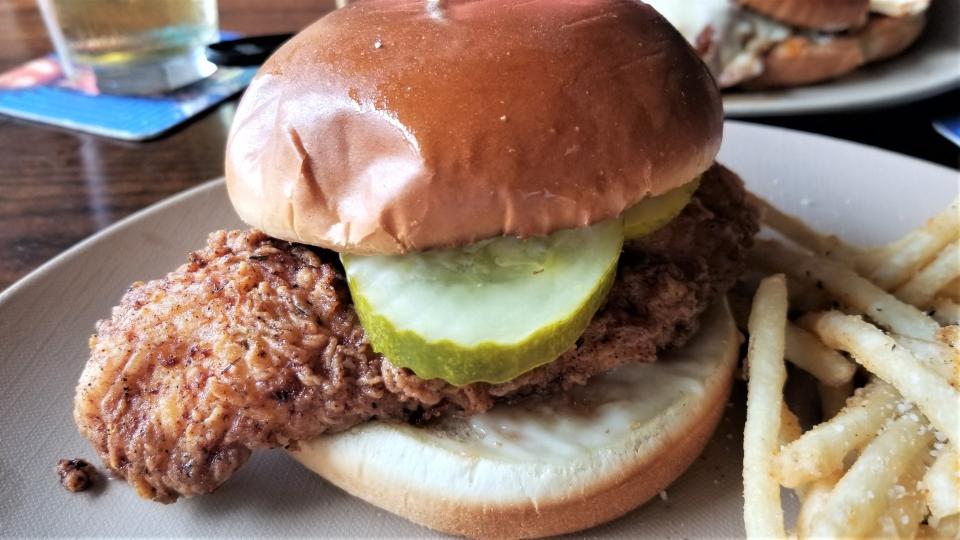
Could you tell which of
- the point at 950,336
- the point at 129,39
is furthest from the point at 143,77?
the point at 950,336

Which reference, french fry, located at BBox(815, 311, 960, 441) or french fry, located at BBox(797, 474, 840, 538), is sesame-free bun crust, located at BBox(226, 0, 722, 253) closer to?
french fry, located at BBox(815, 311, 960, 441)

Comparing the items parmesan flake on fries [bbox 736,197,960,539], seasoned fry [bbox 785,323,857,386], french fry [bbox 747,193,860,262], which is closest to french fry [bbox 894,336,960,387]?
parmesan flake on fries [bbox 736,197,960,539]

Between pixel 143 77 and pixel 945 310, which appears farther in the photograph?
pixel 143 77

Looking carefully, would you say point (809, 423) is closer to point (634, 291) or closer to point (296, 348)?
point (634, 291)

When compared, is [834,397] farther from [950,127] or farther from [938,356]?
[950,127]

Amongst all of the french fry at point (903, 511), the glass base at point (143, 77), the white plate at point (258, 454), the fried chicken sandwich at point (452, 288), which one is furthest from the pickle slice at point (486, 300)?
the glass base at point (143, 77)

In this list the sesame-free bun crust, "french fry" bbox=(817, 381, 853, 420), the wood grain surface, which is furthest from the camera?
the wood grain surface
